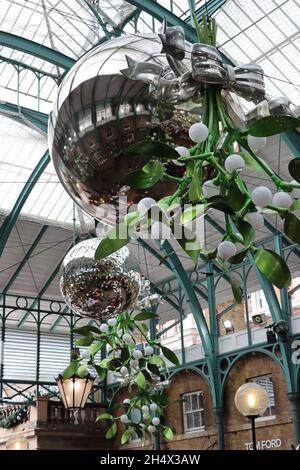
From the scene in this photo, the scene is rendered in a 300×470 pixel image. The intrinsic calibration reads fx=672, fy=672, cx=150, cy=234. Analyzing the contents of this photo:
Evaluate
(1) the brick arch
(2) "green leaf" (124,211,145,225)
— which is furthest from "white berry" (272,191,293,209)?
(1) the brick arch

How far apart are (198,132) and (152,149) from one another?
0.13 meters

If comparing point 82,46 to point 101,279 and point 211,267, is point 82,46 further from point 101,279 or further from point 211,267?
point 101,279

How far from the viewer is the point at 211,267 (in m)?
Result: 16.4

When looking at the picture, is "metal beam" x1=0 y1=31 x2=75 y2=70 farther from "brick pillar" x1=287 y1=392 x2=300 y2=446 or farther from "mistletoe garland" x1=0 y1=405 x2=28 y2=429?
"mistletoe garland" x1=0 y1=405 x2=28 y2=429

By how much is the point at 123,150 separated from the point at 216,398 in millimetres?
14397

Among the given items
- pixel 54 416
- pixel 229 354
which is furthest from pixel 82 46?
pixel 54 416

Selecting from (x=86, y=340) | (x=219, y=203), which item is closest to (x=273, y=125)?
(x=219, y=203)

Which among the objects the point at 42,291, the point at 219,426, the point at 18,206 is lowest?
the point at 219,426

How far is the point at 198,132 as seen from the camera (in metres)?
1.70

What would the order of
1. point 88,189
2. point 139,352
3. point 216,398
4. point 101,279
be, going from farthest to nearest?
point 216,398 → point 139,352 → point 101,279 → point 88,189

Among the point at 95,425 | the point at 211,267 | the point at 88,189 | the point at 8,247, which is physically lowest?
the point at 88,189

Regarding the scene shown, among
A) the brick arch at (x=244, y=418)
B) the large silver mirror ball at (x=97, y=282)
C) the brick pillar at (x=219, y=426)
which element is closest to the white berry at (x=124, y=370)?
the large silver mirror ball at (x=97, y=282)

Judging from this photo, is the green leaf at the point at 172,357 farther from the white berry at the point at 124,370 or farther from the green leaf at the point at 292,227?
the white berry at the point at 124,370

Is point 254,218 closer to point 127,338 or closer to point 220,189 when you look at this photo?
point 220,189
